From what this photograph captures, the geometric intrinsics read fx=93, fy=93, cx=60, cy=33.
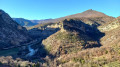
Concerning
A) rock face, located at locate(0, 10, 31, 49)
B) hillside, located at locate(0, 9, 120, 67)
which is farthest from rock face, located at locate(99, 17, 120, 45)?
rock face, located at locate(0, 10, 31, 49)

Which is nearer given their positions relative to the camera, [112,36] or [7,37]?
[112,36]

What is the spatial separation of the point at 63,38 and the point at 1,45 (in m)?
42.0

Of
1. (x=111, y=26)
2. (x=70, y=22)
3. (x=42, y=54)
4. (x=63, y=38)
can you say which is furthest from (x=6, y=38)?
(x=111, y=26)

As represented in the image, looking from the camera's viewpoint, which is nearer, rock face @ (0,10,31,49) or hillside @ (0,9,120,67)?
hillside @ (0,9,120,67)

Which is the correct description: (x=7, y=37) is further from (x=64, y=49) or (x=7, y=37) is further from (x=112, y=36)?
(x=112, y=36)

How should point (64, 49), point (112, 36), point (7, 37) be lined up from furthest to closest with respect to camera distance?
point (7, 37)
point (112, 36)
point (64, 49)

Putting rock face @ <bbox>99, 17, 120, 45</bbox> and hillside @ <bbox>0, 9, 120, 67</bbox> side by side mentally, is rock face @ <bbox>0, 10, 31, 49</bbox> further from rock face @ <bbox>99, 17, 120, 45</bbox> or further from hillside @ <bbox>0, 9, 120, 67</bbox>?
rock face @ <bbox>99, 17, 120, 45</bbox>

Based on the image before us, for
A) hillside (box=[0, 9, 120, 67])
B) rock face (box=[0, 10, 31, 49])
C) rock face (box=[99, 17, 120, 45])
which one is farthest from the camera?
rock face (box=[0, 10, 31, 49])

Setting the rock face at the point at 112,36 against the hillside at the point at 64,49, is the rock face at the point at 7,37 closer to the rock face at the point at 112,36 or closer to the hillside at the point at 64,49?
the hillside at the point at 64,49

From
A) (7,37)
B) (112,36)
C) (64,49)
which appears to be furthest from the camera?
(7,37)

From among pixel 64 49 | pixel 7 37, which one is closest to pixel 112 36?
pixel 64 49

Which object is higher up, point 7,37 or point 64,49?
point 7,37

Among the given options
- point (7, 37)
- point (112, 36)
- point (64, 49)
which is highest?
point (112, 36)

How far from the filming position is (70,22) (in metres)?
71.4
